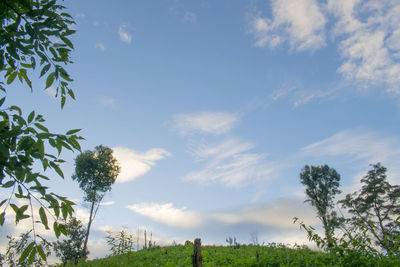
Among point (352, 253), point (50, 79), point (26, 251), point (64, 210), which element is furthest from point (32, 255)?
point (352, 253)

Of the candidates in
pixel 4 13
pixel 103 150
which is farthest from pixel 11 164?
pixel 103 150

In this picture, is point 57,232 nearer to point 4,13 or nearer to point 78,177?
point 4,13

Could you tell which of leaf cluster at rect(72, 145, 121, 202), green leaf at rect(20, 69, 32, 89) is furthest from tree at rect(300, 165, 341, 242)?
green leaf at rect(20, 69, 32, 89)

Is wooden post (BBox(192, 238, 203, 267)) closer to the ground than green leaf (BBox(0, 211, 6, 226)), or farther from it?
closer to the ground

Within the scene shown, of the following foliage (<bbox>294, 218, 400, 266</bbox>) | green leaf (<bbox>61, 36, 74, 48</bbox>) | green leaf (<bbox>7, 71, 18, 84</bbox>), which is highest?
green leaf (<bbox>61, 36, 74, 48</bbox>)

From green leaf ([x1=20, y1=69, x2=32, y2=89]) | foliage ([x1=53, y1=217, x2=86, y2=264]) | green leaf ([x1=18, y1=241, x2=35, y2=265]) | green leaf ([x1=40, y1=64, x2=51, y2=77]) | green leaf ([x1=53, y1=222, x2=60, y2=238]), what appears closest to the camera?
green leaf ([x1=18, y1=241, x2=35, y2=265])

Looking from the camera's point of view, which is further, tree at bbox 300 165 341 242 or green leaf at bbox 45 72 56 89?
tree at bbox 300 165 341 242

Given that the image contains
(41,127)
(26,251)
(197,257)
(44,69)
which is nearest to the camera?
(26,251)

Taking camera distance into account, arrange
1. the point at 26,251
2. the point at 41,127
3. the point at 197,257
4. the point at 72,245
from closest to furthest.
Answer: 1. the point at 26,251
2. the point at 41,127
3. the point at 197,257
4. the point at 72,245

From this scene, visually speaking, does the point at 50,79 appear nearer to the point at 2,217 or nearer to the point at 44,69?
the point at 44,69

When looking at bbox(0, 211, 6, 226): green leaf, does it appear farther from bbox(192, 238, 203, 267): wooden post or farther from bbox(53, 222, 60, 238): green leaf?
bbox(192, 238, 203, 267): wooden post

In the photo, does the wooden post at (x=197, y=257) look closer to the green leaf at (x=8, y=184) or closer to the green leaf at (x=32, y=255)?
the green leaf at (x=32, y=255)

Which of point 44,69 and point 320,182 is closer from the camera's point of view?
point 44,69

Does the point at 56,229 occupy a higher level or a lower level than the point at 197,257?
higher
